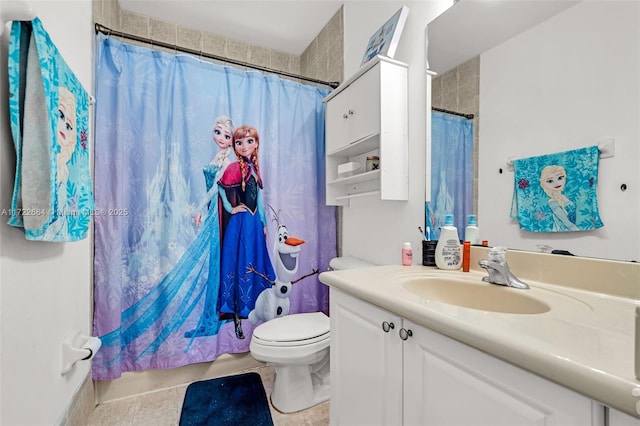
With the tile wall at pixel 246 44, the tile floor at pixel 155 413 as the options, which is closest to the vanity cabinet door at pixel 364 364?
the tile floor at pixel 155 413

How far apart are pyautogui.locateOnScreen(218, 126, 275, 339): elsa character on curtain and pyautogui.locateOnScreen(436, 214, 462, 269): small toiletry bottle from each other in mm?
1137

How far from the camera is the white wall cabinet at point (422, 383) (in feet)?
1.64

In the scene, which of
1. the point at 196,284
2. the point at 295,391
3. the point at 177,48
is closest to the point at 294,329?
the point at 295,391

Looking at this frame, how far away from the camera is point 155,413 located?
59.9 inches

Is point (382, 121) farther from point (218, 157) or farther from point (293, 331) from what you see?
point (293, 331)

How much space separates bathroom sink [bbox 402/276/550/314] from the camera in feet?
2.75

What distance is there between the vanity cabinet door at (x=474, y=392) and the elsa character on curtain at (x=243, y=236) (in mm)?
1269

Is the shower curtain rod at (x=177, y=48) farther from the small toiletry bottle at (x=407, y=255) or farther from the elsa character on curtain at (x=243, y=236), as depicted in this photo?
the small toiletry bottle at (x=407, y=255)

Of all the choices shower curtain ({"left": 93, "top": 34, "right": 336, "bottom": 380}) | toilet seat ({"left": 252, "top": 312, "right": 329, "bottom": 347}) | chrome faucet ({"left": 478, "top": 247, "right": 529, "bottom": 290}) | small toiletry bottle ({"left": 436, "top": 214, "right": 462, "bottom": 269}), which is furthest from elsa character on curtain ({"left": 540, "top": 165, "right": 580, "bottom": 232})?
shower curtain ({"left": 93, "top": 34, "right": 336, "bottom": 380})

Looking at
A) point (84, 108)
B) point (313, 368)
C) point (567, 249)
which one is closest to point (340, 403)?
point (313, 368)

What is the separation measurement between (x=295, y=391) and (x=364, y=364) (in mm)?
807

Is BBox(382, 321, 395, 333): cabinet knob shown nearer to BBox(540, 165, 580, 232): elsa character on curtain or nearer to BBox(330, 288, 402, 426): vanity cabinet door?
BBox(330, 288, 402, 426): vanity cabinet door

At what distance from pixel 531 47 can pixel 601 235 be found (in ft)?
2.12

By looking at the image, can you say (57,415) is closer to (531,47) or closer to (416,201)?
(416,201)
